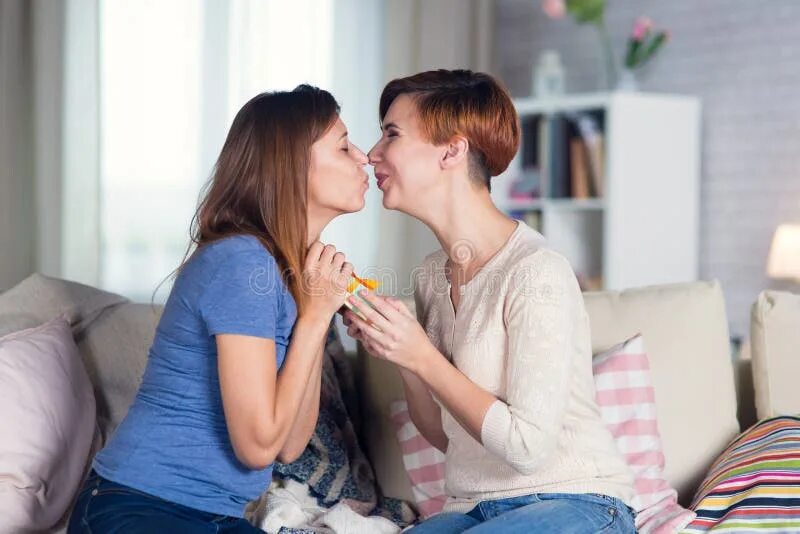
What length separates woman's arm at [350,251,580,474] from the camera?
59.5 inches

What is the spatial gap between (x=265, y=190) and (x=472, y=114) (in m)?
0.40

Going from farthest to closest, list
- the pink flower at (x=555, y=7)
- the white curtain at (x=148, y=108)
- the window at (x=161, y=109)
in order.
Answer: the pink flower at (x=555, y=7)
the window at (x=161, y=109)
the white curtain at (x=148, y=108)

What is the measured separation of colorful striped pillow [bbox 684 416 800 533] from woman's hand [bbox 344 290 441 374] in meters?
0.65

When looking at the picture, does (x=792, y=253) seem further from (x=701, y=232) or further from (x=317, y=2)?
(x=317, y=2)

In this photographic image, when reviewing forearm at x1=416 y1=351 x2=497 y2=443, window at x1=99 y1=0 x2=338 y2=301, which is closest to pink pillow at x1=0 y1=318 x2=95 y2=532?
forearm at x1=416 y1=351 x2=497 y2=443

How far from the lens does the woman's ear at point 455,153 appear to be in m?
1.75

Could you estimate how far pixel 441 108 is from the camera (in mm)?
1761

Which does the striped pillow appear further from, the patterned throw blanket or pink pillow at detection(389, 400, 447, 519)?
the patterned throw blanket

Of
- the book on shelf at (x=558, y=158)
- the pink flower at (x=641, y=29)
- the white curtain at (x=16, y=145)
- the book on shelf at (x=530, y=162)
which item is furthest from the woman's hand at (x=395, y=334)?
the pink flower at (x=641, y=29)

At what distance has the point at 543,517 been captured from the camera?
4.96ft

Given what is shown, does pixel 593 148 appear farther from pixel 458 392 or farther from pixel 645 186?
pixel 458 392

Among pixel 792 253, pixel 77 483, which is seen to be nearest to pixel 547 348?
pixel 77 483

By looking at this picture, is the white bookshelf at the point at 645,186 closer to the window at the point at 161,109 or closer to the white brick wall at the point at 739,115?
the white brick wall at the point at 739,115

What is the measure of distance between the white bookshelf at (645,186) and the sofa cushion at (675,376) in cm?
212
